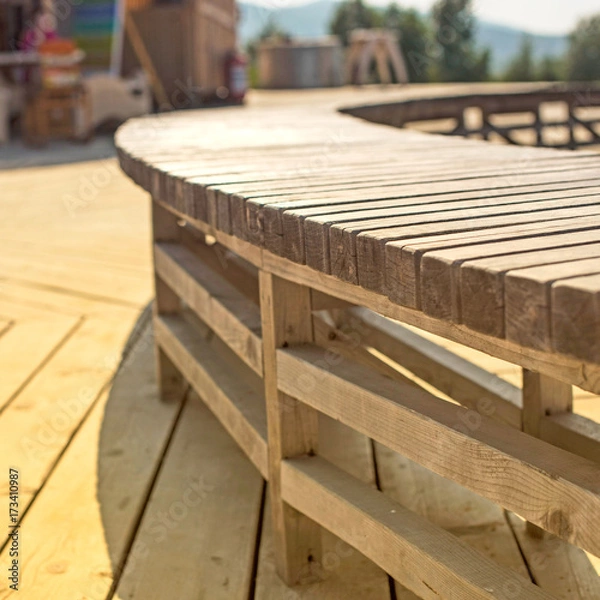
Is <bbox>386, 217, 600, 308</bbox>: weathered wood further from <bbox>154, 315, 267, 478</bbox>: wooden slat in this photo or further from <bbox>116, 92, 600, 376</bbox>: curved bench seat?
<bbox>154, 315, 267, 478</bbox>: wooden slat

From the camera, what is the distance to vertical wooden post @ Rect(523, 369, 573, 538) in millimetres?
1844

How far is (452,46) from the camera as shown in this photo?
60.7 feet

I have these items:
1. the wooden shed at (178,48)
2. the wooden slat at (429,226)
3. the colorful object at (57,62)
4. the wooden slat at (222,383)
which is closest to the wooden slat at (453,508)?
the wooden slat at (222,383)

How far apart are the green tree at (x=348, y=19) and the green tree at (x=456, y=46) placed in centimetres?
218

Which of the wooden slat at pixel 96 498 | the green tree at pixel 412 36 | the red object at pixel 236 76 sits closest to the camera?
the wooden slat at pixel 96 498

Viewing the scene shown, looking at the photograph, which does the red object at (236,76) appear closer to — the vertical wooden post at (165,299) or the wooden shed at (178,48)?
the wooden shed at (178,48)

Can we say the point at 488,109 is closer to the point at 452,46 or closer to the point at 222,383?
the point at 222,383

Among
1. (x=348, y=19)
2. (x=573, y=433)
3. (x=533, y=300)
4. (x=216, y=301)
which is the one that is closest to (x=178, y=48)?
(x=216, y=301)

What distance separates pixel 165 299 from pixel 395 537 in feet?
4.93

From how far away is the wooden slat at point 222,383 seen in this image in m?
1.94

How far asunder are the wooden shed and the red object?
0.11m

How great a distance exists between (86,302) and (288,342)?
7.59 feet

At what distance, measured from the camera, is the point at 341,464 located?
7.67 feet

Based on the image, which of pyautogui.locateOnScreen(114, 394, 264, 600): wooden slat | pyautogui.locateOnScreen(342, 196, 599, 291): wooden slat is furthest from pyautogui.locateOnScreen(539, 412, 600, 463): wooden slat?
pyautogui.locateOnScreen(114, 394, 264, 600): wooden slat
